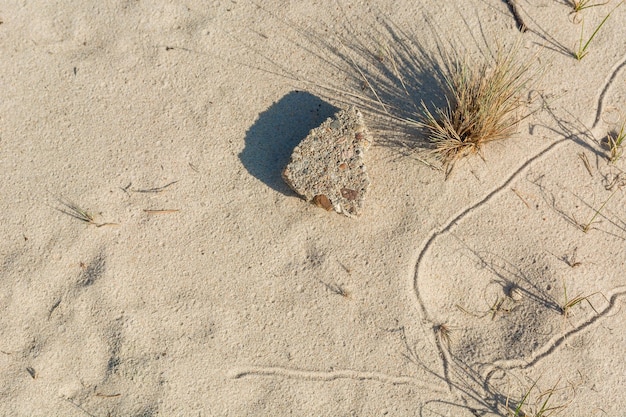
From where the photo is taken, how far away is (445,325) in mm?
2574

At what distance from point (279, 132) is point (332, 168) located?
360 millimetres

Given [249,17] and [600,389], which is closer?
[600,389]

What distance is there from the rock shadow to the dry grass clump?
541 mm

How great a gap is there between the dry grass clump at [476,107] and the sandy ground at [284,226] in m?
0.09

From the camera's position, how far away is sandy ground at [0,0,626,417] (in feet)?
8.27

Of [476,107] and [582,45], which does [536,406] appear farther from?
[582,45]

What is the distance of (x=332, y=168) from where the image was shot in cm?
250

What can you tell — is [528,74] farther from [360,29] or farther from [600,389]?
[600,389]

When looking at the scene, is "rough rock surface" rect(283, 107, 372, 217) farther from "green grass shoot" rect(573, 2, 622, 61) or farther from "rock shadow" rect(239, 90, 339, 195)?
"green grass shoot" rect(573, 2, 622, 61)

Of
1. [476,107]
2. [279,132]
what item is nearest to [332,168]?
[279,132]

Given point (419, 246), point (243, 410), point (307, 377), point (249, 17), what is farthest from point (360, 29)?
point (243, 410)

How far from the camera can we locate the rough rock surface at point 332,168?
2492 mm

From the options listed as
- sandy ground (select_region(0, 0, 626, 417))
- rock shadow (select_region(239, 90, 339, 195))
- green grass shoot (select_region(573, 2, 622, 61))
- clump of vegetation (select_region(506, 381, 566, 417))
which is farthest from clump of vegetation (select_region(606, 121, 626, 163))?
rock shadow (select_region(239, 90, 339, 195))

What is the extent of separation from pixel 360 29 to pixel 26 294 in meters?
2.05
